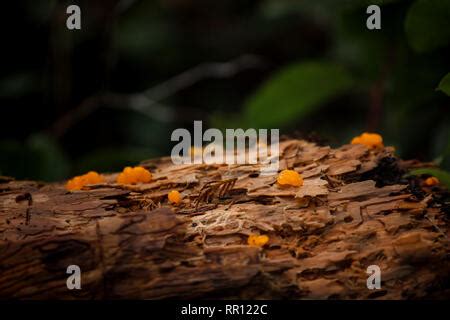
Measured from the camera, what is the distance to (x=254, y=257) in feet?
4.31

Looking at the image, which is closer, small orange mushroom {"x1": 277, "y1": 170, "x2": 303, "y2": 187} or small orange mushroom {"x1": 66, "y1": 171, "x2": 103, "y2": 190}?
small orange mushroom {"x1": 277, "y1": 170, "x2": 303, "y2": 187}

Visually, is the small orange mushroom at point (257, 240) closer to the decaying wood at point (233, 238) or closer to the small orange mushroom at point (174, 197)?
the decaying wood at point (233, 238)

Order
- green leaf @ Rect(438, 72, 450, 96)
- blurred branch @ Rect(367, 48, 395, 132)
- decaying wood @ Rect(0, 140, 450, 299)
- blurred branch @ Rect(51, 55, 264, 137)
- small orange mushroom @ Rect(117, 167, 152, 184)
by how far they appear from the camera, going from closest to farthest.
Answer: decaying wood @ Rect(0, 140, 450, 299) < green leaf @ Rect(438, 72, 450, 96) < small orange mushroom @ Rect(117, 167, 152, 184) < blurred branch @ Rect(367, 48, 395, 132) < blurred branch @ Rect(51, 55, 264, 137)

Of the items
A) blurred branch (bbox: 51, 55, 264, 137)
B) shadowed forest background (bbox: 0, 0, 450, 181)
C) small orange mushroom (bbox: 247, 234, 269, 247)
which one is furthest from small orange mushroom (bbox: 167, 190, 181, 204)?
blurred branch (bbox: 51, 55, 264, 137)

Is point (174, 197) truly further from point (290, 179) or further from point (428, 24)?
point (428, 24)

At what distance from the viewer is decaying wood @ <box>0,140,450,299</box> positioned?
4.17ft

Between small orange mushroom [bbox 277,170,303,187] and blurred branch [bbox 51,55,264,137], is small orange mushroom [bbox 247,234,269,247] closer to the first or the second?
small orange mushroom [bbox 277,170,303,187]

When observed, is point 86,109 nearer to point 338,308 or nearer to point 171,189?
point 171,189

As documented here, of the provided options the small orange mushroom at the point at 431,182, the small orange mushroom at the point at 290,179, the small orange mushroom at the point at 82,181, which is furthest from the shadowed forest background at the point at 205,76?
the small orange mushroom at the point at 82,181

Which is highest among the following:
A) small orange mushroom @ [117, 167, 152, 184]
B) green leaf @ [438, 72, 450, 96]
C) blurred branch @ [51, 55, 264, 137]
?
blurred branch @ [51, 55, 264, 137]

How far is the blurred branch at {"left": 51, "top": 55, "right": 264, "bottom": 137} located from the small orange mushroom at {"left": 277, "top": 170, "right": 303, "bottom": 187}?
6.45 feet

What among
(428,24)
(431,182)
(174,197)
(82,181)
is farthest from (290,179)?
(428,24)

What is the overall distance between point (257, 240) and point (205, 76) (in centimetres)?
305

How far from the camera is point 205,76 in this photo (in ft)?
13.9
